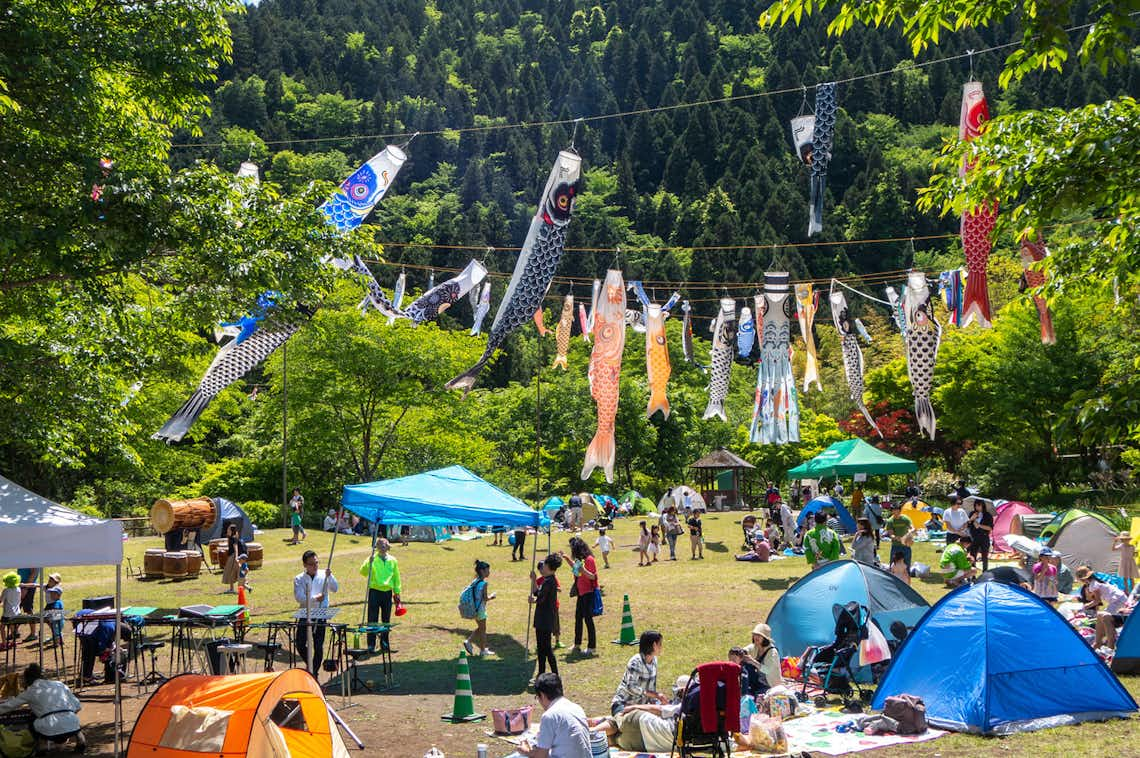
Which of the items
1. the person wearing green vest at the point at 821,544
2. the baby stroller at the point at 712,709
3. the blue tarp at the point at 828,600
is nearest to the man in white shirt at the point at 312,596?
the baby stroller at the point at 712,709

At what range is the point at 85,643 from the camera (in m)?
11.9

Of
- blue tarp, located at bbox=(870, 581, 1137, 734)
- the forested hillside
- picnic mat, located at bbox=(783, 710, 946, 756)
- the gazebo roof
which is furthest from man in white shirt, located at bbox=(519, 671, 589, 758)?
the gazebo roof

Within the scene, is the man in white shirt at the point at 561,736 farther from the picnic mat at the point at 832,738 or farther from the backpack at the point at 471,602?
the backpack at the point at 471,602

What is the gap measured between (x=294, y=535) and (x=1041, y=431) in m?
23.8

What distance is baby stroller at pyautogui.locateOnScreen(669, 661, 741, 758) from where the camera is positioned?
813 cm

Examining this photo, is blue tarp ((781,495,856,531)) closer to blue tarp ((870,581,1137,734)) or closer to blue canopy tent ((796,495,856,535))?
blue canopy tent ((796,495,856,535))

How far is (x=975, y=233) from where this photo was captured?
14.4 meters

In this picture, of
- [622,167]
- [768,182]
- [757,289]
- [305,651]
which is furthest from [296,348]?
[622,167]

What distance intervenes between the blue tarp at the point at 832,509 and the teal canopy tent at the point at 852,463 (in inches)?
32.5

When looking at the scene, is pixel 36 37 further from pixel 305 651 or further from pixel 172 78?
pixel 305 651

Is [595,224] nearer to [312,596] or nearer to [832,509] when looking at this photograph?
[832,509]

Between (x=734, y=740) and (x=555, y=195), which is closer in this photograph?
(x=734, y=740)

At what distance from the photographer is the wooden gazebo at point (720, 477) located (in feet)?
139

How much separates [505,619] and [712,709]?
862cm
